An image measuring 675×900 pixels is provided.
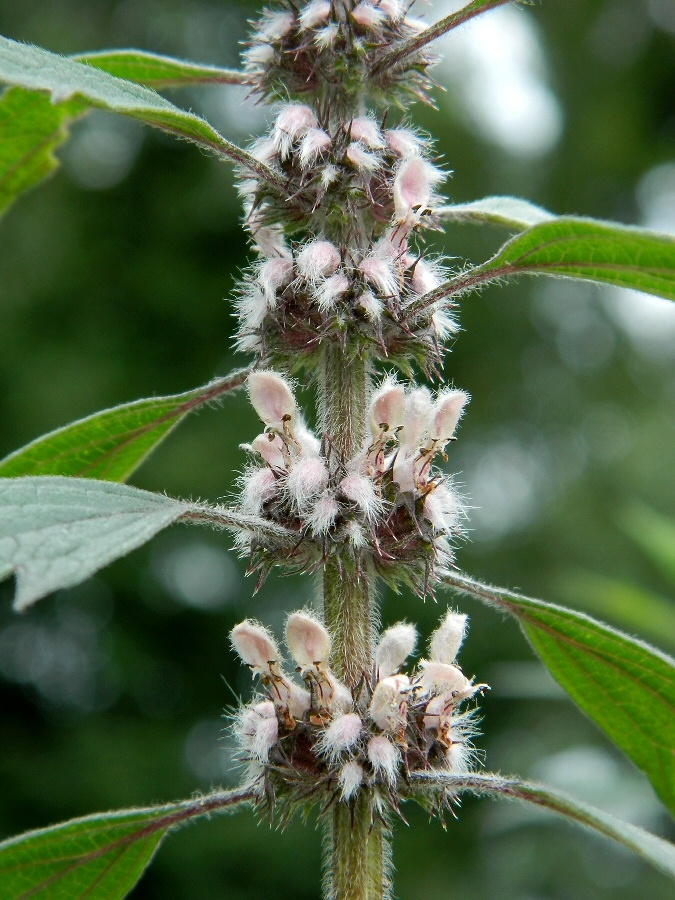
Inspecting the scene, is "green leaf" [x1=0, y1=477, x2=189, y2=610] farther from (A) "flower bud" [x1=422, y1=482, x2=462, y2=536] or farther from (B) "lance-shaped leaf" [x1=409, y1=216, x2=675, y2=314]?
(B) "lance-shaped leaf" [x1=409, y1=216, x2=675, y2=314]

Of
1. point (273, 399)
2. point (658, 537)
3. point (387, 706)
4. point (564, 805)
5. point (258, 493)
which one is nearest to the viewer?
point (564, 805)

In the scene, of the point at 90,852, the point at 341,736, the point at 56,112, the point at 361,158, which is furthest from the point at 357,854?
the point at 56,112

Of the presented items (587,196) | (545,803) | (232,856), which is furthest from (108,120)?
(545,803)

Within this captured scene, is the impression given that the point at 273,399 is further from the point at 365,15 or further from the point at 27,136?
the point at 27,136

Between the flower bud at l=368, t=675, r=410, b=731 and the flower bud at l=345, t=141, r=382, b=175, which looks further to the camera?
the flower bud at l=345, t=141, r=382, b=175

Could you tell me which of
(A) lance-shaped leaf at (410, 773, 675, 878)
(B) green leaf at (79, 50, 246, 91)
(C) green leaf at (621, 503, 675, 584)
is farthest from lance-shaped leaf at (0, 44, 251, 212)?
(C) green leaf at (621, 503, 675, 584)
